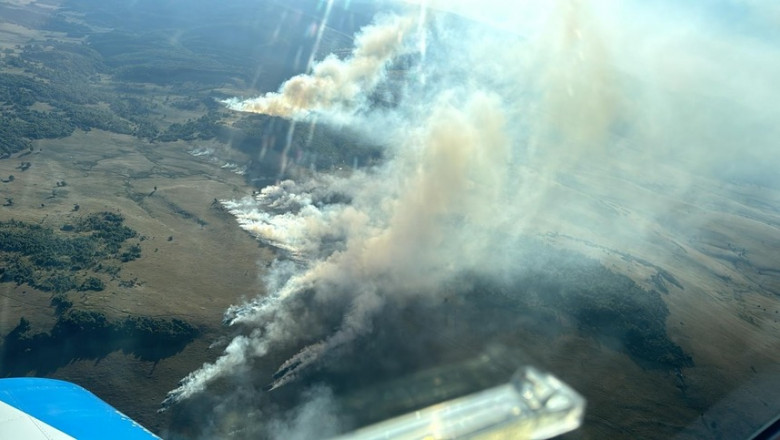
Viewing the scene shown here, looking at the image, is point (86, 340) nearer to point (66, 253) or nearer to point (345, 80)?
point (66, 253)

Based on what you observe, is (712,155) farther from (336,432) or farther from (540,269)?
(336,432)

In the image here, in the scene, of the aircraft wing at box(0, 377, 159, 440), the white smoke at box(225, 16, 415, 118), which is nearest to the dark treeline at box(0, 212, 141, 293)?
the aircraft wing at box(0, 377, 159, 440)

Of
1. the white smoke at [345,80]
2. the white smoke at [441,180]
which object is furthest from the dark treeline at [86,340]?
the white smoke at [345,80]

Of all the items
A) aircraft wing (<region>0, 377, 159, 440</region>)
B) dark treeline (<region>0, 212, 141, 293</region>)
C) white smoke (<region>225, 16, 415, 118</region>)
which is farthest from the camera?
white smoke (<region>225, 16, 415, 118</region>)

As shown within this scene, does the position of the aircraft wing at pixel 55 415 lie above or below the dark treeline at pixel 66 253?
above

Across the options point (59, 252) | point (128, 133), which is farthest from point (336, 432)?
point (128, 133)

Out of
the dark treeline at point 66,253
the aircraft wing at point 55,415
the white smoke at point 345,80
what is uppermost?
the white smoke at point 345,80

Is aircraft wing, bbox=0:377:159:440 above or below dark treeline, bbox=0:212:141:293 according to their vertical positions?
above

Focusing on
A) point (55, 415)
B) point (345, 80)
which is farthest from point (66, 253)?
point (345, 80)

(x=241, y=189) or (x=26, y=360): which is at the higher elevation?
(x=241, y=189)

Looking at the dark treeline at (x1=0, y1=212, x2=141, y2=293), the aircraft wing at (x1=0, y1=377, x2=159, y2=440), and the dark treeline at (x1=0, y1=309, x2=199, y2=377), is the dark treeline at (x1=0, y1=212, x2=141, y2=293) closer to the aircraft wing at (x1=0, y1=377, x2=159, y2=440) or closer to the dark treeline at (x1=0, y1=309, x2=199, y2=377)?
the dark treeline at (x1=0, y1=309, x2=199, y2=377)

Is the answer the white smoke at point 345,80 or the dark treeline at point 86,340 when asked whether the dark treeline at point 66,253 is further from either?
the white smoke at point 345,80
